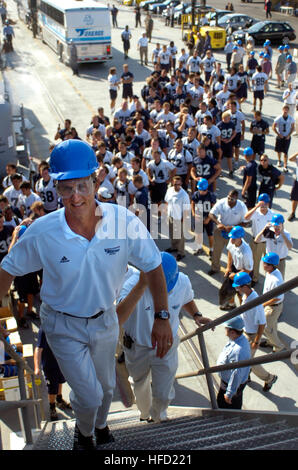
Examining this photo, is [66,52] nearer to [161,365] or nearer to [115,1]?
[161,365]

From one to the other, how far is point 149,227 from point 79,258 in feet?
27.4

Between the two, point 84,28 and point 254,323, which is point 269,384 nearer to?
point 254,323

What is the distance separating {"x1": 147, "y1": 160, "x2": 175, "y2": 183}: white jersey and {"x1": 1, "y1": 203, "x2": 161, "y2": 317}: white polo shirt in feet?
26.1

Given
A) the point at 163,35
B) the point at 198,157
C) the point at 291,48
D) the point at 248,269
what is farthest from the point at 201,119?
the point at 163,35

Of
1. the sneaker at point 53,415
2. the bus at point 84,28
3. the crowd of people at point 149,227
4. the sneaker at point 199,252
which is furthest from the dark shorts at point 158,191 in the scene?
the bus at point 84,28

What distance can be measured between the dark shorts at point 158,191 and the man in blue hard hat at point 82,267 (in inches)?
315

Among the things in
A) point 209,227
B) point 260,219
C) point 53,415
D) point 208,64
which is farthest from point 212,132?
point 208,64

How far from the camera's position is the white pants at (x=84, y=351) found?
3.09 m

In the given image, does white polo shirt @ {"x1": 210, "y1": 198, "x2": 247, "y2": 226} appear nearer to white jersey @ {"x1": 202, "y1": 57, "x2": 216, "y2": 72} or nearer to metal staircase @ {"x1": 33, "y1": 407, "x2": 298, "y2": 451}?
metal staircase @ {"x1": 33, "y1": 407, "x2": 298, "y2": 451}

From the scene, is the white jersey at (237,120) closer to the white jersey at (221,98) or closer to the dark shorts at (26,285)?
the white jersey at (221,98)

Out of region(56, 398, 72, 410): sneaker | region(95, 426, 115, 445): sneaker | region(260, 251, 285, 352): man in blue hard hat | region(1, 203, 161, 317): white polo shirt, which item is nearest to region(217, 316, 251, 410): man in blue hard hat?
region(260, 251, 285, 352): man in blue hard hat

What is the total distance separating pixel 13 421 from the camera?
6.03 m

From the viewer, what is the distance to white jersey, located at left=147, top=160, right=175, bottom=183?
36.0ft
